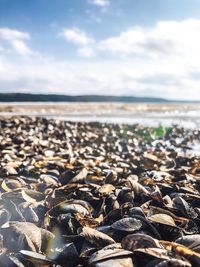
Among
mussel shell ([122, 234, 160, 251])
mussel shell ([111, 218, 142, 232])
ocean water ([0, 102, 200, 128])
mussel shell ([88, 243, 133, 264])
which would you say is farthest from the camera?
ocean water ([0, 102, 200, 128])

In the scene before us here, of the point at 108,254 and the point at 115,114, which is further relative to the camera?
the point at 115,114

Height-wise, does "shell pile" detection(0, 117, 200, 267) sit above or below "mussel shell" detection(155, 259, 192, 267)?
below

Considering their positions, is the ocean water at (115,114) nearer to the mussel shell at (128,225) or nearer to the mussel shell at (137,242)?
the mussel shell at (128,225)

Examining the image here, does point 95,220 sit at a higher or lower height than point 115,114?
higher

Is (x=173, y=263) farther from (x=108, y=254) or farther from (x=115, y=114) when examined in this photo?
(x=115, y=114)

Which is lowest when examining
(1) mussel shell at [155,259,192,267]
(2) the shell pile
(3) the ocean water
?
(3) the ocean water

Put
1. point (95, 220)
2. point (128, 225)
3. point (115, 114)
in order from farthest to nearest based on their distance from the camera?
point (115, 114)
point (95, 220)
point (128, 225)

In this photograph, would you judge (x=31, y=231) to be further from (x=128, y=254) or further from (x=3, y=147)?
(x=3, y=147)

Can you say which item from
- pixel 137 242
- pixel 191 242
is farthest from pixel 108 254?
pixel 191 242

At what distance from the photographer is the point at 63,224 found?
3.79m

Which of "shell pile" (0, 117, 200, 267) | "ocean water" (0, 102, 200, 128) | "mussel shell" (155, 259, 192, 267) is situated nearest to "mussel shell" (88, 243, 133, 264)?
"shell pile" (0, 117, 200, 267)

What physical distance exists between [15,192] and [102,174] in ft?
6.41

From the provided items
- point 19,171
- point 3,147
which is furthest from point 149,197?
point 3,147

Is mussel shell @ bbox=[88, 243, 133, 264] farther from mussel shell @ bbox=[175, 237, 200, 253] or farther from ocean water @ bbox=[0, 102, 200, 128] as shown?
ocean water @ bbox=[0, 102, 200, 128]
